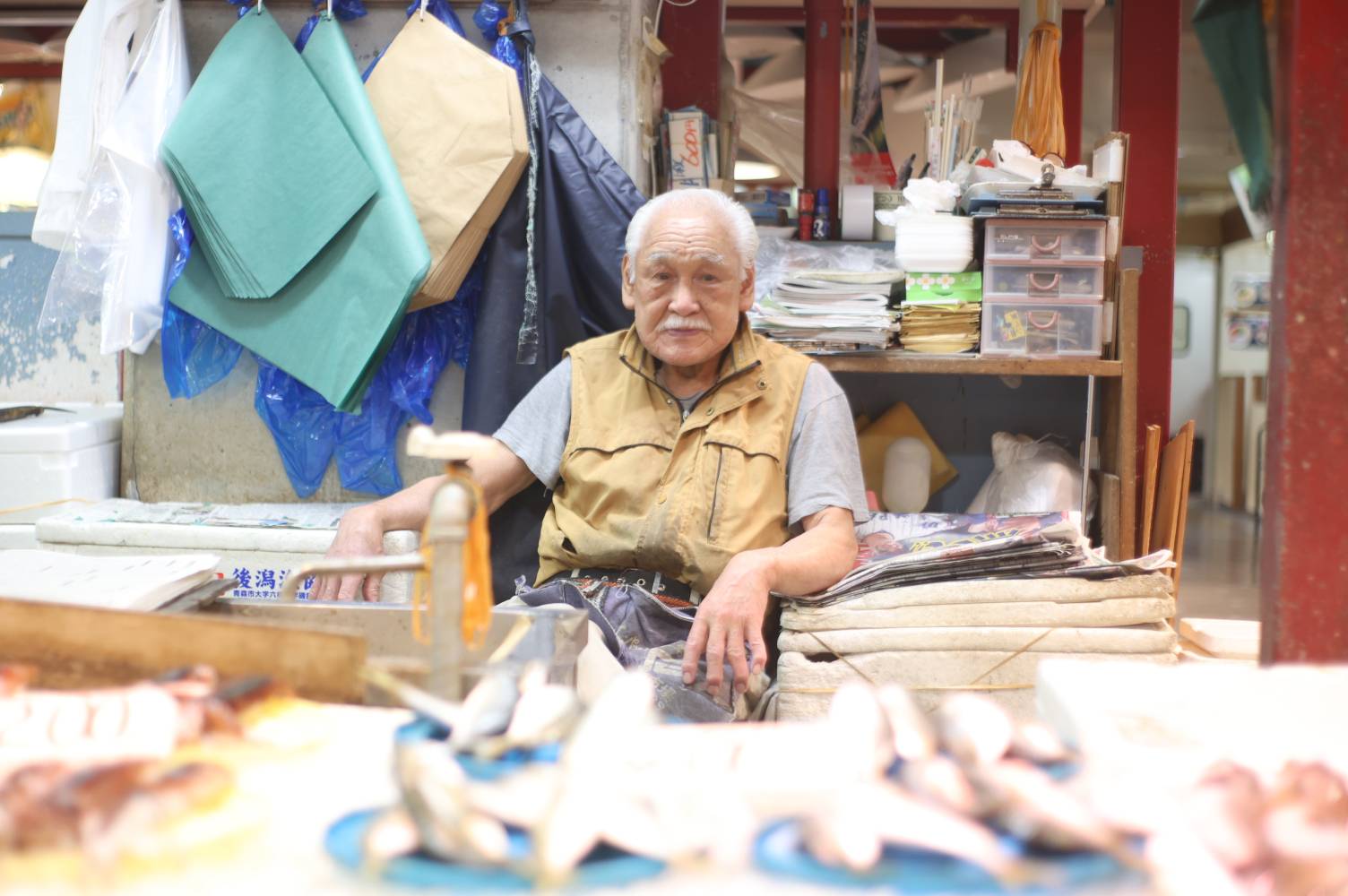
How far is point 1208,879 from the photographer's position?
85 centimetres

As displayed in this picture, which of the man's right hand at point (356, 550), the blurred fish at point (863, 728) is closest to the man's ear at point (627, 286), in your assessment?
the man's right hand at point (356, 550)

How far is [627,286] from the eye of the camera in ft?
8.69

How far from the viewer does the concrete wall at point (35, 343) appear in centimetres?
345

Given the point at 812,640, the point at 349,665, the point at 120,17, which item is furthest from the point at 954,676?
the point at 120,17

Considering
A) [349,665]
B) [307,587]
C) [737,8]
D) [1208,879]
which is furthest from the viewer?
[737,8]

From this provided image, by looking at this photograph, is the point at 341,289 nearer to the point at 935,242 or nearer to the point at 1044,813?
the point at 935,242

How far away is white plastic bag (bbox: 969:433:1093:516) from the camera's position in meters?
3.23

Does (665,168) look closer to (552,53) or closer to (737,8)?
(552,53)

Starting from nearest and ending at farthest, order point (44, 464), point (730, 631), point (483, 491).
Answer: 1. point (730, 631)
2. point (483, 491)
3. point (44, 464)

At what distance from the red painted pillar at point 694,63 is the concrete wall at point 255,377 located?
1.14 meters

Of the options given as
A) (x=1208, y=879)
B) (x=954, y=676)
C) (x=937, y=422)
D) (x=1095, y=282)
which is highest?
(x=1095, y=282)

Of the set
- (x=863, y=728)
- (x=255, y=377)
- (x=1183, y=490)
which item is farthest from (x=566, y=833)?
(x=1183, y=490)

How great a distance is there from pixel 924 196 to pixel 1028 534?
118 centimetres

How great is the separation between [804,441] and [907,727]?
56.6 inches
